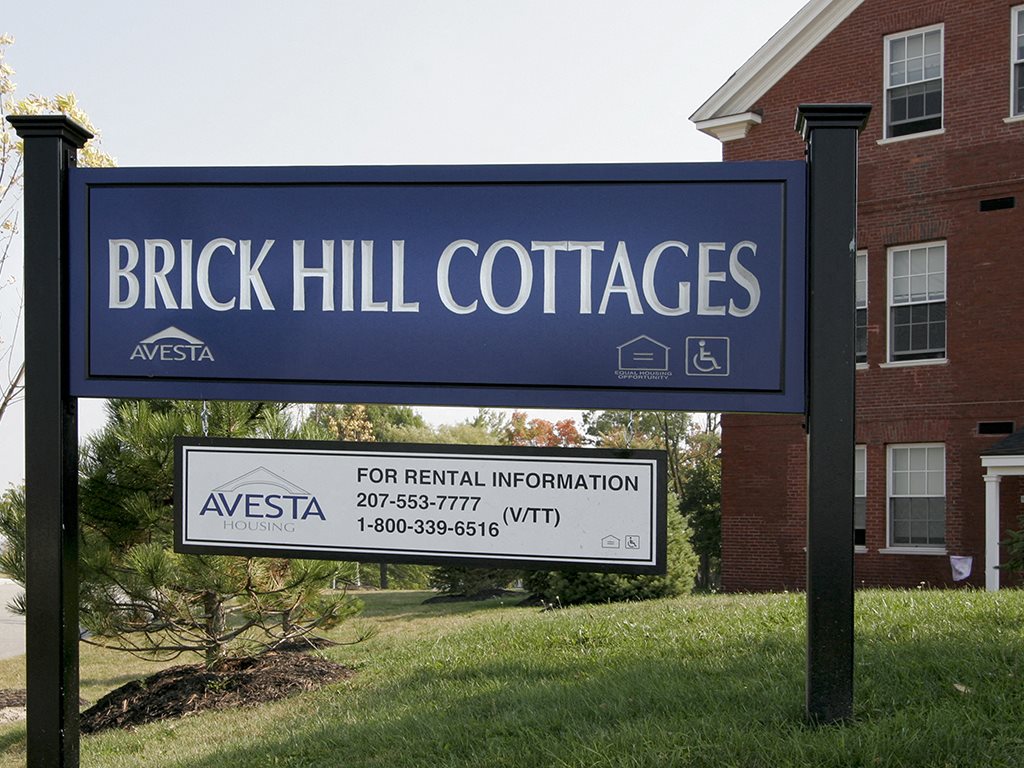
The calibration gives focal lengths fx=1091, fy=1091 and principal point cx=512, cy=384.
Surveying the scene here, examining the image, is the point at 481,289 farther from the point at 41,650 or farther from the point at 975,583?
the point at 975,583

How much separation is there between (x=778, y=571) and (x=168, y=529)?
1224 cm

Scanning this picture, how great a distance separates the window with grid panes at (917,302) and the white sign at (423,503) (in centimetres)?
1576

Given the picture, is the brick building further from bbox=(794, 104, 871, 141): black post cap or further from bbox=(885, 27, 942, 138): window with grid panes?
bbox=(794, 104, 871, 141): black post cap

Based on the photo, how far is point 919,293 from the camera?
62.4 feet

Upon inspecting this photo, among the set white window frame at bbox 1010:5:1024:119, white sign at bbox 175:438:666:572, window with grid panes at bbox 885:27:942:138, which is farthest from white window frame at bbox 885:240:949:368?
white sign at bbox 175:438:666:572

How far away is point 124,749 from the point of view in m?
7.96

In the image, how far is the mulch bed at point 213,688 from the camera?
979 cm

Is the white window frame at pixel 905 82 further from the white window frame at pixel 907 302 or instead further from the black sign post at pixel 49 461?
the black sign post at pixel 49 461

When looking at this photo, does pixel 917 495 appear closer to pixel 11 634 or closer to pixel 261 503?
pixel 261 503

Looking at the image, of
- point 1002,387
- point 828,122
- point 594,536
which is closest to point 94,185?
point 594,536

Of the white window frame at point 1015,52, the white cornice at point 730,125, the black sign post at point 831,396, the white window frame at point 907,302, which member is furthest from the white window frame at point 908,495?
the black sign post at point 831,396

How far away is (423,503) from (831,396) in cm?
178

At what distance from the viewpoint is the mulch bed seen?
32.1 ft

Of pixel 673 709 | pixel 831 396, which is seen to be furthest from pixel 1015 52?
pixel 831 396
